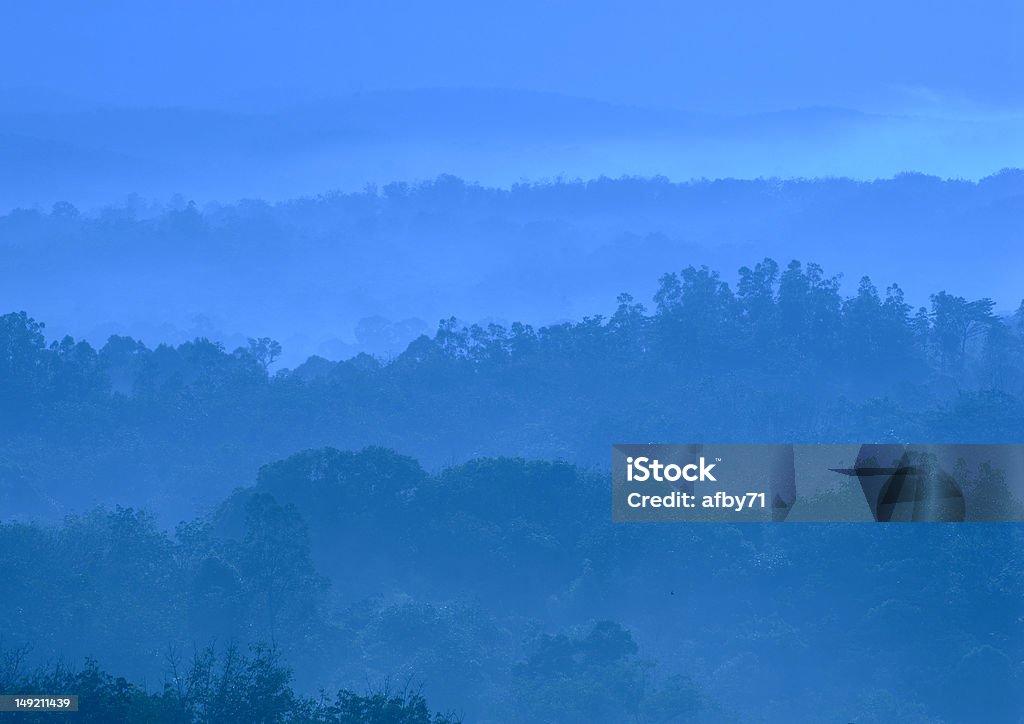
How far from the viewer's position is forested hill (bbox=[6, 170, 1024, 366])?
89188 mm

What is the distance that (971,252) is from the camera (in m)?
88.2

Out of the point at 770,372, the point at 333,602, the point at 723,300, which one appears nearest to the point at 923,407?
the point at 770,372

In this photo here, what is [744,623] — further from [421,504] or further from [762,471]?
[762,471]

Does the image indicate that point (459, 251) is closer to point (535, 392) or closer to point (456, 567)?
point (535, 392)

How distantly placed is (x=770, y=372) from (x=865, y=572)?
774 inches

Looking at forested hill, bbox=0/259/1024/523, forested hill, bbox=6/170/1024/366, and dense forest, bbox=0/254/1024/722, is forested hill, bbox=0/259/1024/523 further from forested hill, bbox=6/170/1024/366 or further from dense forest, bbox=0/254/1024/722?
forested hill, bbox=6/170/1024/366

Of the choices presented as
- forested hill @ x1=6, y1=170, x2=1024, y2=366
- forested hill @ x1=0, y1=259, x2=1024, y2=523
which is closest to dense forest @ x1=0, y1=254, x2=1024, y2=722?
forested hill @ x1=0, y1=259, x2=1024, y2=523

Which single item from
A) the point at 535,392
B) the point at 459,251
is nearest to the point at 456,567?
the point at 535,392

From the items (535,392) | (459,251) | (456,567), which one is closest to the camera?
(456,567)

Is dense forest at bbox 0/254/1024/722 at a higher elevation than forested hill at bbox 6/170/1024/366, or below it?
below

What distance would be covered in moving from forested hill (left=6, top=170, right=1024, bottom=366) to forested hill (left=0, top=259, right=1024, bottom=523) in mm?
33056

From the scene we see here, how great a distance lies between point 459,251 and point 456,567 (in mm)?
70250

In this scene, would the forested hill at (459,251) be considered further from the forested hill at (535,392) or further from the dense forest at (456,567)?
the dense forest at (456,567)

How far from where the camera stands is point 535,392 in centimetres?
4862
